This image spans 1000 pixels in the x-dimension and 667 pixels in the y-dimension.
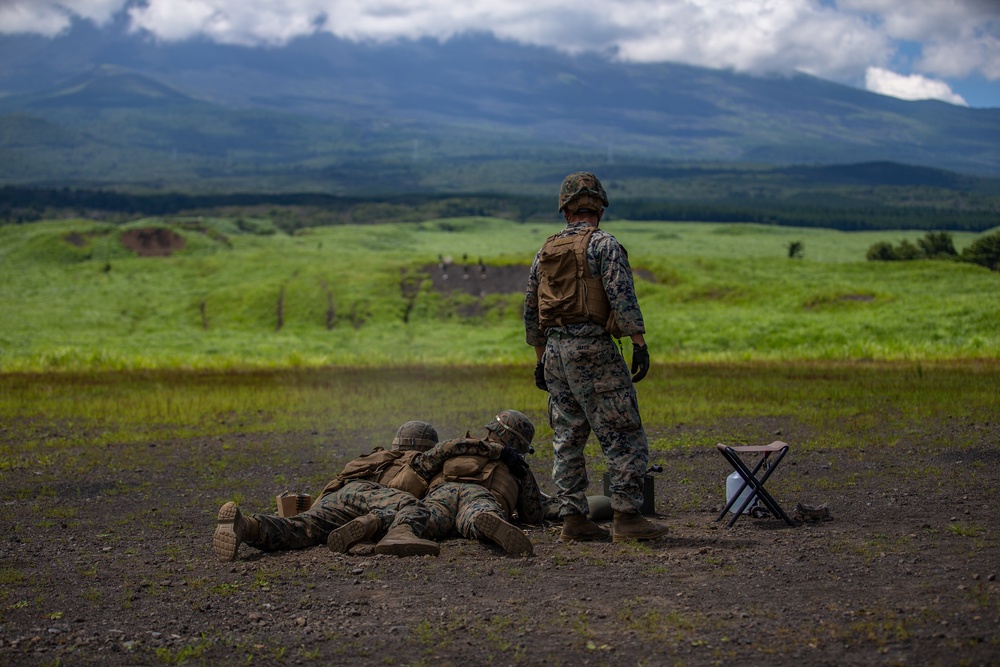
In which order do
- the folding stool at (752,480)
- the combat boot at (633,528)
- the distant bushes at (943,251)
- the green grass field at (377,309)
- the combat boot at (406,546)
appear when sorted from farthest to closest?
1. the distant bushes at (943,251)
2. the green grass field at (377,309)
3. the folding stool at (752,480)
4. the combat boot at (633,528)
5. the combat boot at (406,546)

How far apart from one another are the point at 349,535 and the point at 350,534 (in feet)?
0.04

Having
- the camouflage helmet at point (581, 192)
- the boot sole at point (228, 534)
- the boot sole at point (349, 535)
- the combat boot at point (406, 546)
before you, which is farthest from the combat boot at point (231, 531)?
the camouflage helmet at point (581, 192)

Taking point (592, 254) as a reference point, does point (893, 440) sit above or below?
below

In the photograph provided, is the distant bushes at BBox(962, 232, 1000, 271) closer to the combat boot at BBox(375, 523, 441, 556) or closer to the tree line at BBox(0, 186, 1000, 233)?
the combat boot at BBox(375, 523, 441, 556)

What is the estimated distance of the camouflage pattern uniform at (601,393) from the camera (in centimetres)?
951

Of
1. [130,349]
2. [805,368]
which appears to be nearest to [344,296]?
[130,349]

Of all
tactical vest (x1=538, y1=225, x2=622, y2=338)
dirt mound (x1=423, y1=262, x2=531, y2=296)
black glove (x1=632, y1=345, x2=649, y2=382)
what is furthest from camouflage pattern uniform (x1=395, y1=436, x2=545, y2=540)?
dirt mound (x1=423, y1=262, x2=531, y2=296)

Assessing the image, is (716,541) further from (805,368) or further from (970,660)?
(805,368)

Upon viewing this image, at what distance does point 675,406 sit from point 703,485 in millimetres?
7030

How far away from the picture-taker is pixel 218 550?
9.36m

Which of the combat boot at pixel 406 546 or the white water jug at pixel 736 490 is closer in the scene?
the combat boot at pixel 406 546

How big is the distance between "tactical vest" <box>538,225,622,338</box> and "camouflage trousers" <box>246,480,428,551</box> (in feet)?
6.65

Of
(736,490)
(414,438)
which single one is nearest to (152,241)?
(414,438)

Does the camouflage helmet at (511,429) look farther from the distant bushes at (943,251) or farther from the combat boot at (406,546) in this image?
the distant bushes at (943,251)
